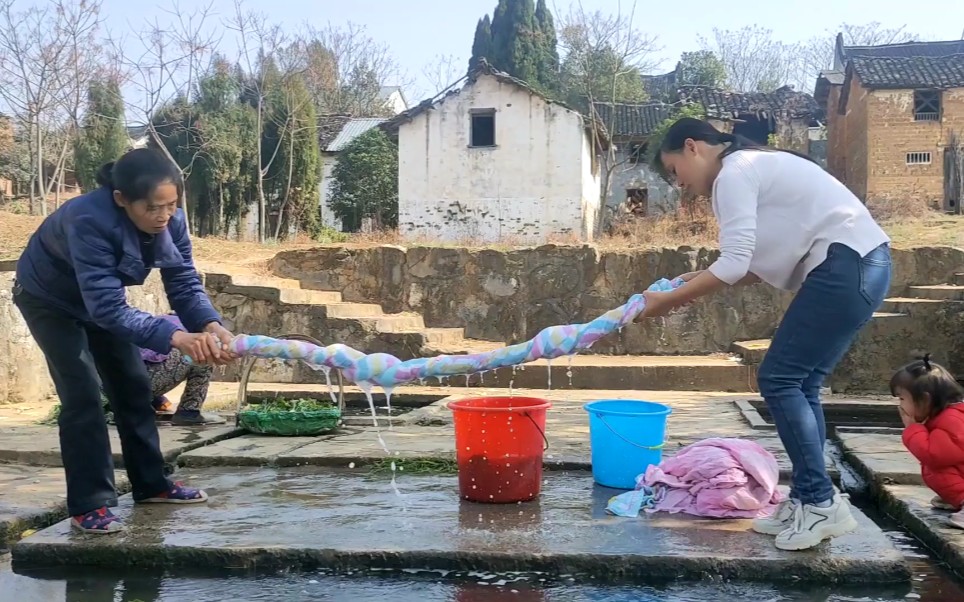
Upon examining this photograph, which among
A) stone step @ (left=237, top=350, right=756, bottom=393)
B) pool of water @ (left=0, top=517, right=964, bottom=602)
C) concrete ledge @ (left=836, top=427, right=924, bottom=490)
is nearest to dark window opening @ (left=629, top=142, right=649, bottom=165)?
stone step @ (left=237, top=350, right=756, bottom=393)

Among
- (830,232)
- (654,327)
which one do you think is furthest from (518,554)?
(654,327)

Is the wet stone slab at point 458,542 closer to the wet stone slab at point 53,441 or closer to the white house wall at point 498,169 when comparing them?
the wet stone slab at point 53,441

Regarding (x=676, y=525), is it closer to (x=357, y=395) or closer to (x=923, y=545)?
(x=923, y=545)

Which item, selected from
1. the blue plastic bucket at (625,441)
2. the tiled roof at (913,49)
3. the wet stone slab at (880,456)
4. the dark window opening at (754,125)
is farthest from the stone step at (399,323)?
the tiled roof at (913,49)

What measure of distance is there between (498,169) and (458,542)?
2070 cm

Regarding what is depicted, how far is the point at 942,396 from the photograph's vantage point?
343 cm

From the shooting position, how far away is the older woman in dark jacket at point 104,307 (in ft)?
10.4

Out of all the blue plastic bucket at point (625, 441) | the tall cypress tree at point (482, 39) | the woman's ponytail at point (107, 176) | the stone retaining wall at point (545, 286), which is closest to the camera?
the woman's ponytail at point (107, 176)

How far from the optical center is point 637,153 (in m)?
27.4

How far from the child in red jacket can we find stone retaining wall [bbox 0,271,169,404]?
673 cm

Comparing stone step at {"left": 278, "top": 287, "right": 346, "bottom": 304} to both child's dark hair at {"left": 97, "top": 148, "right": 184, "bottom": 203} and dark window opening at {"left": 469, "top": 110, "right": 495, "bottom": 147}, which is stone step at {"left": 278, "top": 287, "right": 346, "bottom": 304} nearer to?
child's dark hair at {"left": 97, "top": 148, "right": 184, "bottom": 203}

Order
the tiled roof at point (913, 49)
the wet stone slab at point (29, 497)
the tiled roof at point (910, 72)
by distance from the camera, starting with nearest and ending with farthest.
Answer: the wet stone slab at point (29, 497) < the tiled roof at point (910, 72) < the tiled roof at point (913, 49)

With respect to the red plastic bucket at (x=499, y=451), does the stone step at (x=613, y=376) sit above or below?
below

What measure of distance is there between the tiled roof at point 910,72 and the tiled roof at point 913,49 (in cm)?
393
